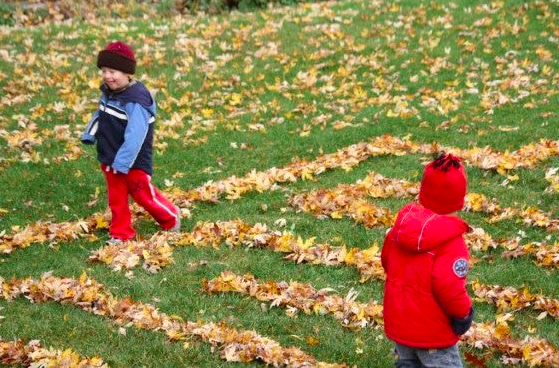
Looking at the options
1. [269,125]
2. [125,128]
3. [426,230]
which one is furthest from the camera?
[269,125]

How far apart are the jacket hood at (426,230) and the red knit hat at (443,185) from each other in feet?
0.19

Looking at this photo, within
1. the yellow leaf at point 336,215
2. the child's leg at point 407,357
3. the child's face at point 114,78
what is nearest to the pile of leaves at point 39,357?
the child's leg at point 407,357

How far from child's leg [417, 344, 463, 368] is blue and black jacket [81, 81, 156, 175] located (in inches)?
152

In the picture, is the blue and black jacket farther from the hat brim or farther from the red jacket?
the red jacket

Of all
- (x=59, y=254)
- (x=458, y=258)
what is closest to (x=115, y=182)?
(x=59, y=254)

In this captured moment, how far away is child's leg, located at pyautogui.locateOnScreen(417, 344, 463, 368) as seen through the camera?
163 inches

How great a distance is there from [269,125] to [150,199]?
13.8 ft

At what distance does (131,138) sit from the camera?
23.2 feet

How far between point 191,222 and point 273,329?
8.89ft

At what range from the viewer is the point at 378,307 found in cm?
580

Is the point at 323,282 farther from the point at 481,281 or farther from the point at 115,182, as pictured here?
the point at 115,182

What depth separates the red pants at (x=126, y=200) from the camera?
7367 mm

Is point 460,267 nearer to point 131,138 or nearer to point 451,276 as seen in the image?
point 451,276

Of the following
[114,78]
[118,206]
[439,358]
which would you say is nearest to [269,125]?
[118,206]
